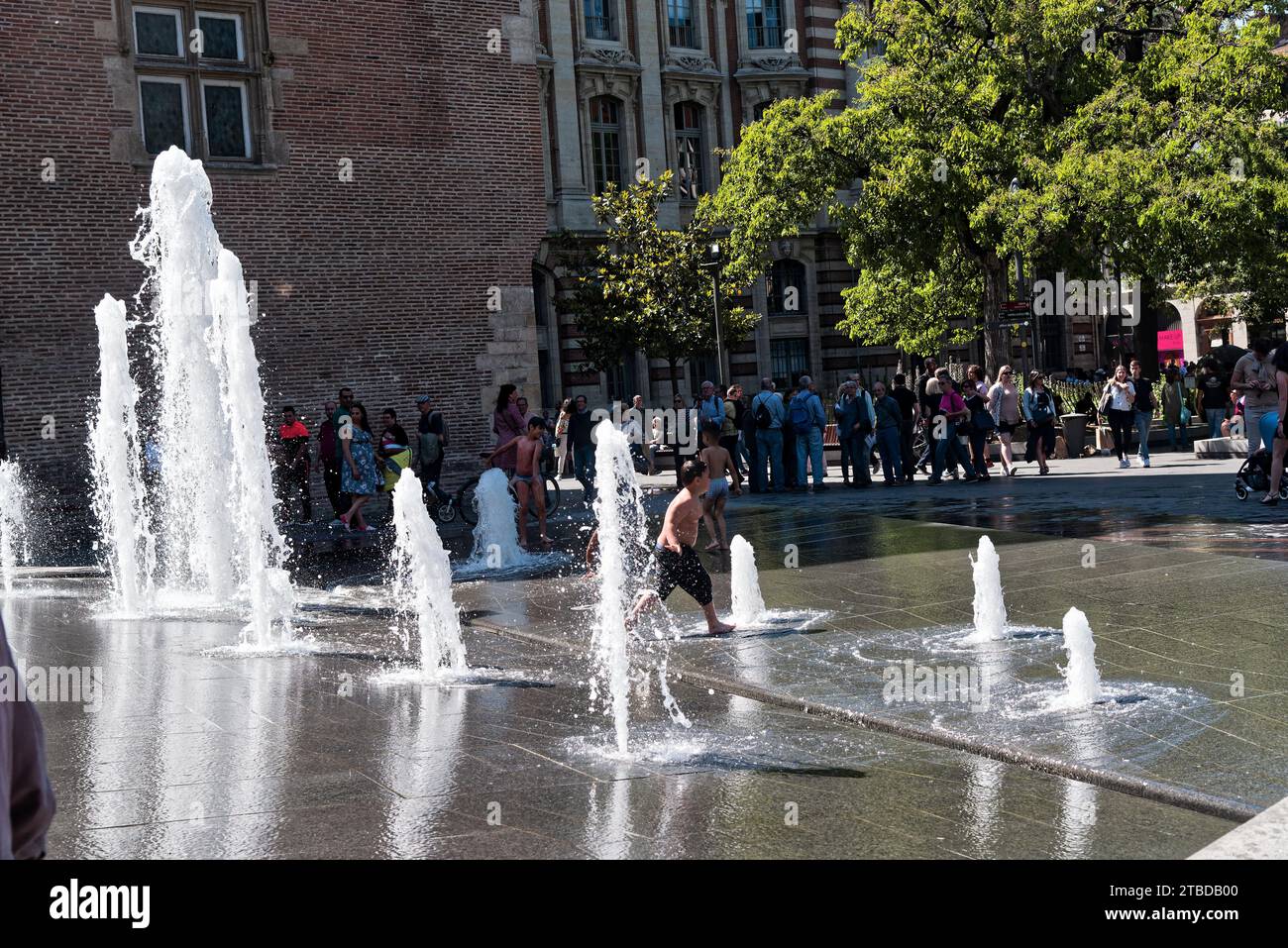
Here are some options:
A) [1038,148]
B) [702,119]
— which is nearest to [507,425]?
[1038,148]

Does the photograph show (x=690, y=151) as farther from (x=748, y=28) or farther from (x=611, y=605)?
(x=611, y=605)

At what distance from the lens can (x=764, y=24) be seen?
4228cm

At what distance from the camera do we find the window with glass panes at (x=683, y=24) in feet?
134

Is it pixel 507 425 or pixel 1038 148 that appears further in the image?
pixel 1038 148

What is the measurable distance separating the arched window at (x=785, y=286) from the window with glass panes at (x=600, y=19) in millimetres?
8223

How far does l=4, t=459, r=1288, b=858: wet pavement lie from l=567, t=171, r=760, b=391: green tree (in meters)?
22.1

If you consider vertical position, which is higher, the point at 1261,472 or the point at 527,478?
the point at 527,478

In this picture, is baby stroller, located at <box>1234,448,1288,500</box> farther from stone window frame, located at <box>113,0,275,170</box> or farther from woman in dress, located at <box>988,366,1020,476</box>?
stone window frame, located at <box>113,0,275,170</box>

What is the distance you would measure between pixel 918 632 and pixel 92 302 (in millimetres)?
13740

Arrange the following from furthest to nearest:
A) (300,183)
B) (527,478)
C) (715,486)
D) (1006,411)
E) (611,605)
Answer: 1. (1006,411)
2. (300,183)
3. (527,478)
4. (715,486)
5. (611,605)

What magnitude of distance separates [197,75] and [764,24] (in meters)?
25.9

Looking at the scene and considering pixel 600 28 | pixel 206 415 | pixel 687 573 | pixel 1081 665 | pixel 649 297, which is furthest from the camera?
pixel 600 28
